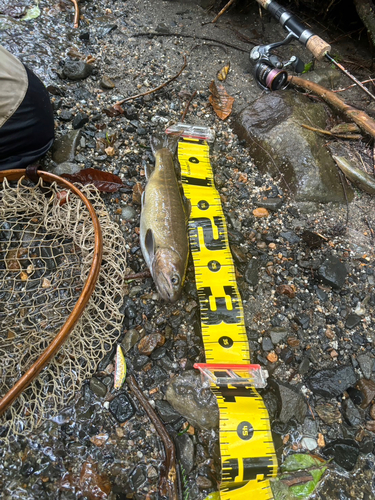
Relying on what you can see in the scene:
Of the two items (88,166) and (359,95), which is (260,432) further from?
(359,95)

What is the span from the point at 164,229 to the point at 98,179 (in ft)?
3.59

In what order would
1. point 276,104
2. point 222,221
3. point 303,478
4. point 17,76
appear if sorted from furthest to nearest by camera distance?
point 276,104 → point 222,221 → point 17,76 → point 303,478

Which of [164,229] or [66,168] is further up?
[164,229]

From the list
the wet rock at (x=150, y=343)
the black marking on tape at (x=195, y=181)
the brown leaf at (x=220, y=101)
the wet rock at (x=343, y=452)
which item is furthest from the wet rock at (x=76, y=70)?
the wet rock at (x=343, y=452)

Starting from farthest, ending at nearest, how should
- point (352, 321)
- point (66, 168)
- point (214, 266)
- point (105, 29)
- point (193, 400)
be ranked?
point (105, 29) → point (66, 168) → point (214, 266) → point (352, 321) → point (193, 400)

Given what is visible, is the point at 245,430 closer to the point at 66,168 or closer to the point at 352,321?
the point at 352,321

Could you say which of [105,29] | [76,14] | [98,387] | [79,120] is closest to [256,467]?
[98,387]

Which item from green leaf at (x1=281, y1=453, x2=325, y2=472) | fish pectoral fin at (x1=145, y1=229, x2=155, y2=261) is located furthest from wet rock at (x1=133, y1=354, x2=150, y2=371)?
green leaf at (x1=281, y1=453, x2=325, y2=472)

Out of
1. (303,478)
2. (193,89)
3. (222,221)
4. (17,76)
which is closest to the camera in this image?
(303,478)

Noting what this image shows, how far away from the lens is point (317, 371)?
303cm

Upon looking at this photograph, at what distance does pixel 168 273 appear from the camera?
3.03m

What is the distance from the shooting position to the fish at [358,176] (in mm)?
4059

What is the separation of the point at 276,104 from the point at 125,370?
3817mm

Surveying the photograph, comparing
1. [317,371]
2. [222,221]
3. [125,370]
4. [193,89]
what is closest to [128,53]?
[193,89]
